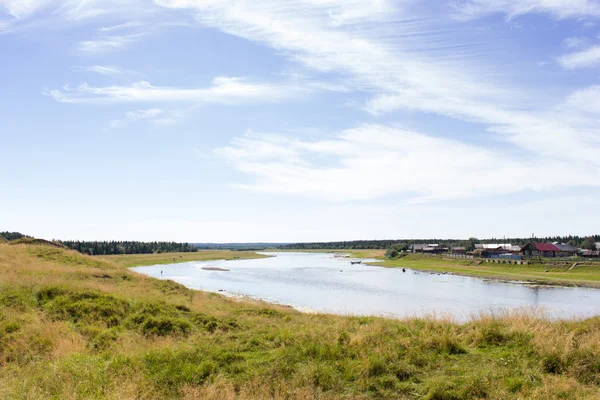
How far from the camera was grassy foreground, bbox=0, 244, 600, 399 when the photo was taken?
7992 millimetres

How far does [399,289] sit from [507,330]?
43.1m

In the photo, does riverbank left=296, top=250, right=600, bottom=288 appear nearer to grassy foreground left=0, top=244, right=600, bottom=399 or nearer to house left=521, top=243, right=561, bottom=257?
house left=521, top=243, right=561, bottom=257

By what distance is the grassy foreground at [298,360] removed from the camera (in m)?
7.99

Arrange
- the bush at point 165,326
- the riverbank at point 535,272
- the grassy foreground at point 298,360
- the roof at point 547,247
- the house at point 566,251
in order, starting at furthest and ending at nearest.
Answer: the roof at point 547,247, the house at point 566,251, the riverbank at point 535,272, the bush at point 165,326, the grassy foreground at point 298,360

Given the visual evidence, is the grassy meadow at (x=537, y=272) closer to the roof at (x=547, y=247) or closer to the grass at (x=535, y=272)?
the grass at (x=535, y=272)

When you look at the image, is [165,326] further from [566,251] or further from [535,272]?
[566,251]

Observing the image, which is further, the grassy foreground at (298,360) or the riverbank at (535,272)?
the riverbank at (535,272)

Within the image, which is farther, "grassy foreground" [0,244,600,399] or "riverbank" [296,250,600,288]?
"riverbank" [296,250,600,288]

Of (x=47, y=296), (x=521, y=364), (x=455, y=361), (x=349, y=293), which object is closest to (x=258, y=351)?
(x=455, y=361)

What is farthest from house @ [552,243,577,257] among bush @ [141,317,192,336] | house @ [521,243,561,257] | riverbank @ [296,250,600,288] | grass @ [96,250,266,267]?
bush @ [141,317,192,336]

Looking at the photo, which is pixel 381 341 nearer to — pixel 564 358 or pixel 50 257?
pixel 564 358

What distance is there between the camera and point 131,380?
27.7 ft

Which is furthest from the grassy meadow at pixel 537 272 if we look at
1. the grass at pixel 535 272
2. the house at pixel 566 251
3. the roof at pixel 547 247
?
the house at pixel 566 251

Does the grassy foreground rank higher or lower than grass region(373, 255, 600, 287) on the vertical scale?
higher
